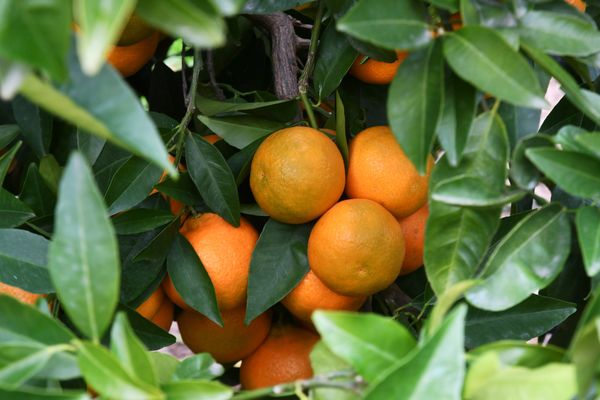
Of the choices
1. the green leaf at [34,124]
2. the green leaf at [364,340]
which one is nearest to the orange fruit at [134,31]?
the green leaf at [34,124]

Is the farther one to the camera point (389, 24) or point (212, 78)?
point (212, 78)

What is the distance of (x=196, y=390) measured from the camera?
1.62ft

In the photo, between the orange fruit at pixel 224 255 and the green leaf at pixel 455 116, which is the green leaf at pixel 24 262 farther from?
the green leaf at pixel 455 116

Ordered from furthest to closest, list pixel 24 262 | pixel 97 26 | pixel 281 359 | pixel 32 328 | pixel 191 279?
pixel 281 359
pixel 191 279
pixel 24 262
pixel 32 328
pixel 97 26

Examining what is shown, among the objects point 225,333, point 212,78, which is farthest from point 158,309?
point 212,78

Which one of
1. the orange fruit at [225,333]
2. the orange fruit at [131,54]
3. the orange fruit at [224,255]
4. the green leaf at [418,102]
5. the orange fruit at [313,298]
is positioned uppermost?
the green leaf at [418,102]

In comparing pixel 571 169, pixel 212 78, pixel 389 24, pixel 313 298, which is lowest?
pixel 313 298

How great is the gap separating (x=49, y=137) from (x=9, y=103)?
0.11 meters

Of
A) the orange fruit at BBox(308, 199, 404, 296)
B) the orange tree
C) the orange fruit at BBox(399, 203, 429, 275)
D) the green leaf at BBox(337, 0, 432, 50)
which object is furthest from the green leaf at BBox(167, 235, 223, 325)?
the green leaf at BBox(337, 0, 432, 50)

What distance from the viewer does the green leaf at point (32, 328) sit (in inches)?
20.2

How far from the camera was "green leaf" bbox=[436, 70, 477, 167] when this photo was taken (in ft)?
1.88

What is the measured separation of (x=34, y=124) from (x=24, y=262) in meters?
0.17

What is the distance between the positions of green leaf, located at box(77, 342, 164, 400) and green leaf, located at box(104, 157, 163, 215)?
31cm

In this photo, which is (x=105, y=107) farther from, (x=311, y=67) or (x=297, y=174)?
(x=311, y=67)
